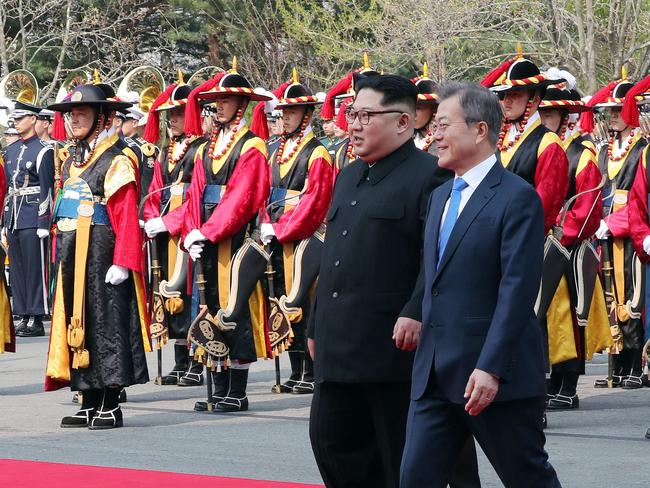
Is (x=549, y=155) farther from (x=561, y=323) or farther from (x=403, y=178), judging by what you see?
(x=403, y=178)

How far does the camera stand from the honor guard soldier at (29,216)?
14895mm

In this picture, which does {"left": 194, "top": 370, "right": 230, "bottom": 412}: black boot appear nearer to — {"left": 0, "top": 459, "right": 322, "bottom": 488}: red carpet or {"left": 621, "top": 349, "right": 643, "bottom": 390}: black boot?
{"left": 0, "top": 459, "right": 322, "bottom": 488}: red carpet

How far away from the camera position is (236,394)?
9656mm

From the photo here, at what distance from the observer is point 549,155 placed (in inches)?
343

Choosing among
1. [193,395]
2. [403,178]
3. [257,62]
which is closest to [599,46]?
[257,62]

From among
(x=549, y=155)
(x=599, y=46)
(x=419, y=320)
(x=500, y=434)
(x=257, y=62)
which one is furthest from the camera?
(x=257, y=62)

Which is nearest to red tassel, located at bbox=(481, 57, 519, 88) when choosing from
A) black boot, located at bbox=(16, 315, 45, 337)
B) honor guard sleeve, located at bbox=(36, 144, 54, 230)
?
honor guard sleeve, located at bbox=(36, 144, 54, 230)

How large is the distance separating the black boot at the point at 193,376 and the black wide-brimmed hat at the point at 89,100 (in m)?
2.98

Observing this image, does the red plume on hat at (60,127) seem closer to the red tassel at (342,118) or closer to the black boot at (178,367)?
the black boot at (178,367)

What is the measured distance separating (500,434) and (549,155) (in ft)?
13.5

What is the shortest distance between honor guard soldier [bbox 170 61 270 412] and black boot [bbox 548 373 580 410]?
2011 millimetres

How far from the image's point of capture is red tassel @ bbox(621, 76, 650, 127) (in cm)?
911

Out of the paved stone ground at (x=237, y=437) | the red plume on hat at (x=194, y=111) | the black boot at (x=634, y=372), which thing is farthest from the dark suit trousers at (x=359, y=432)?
the black boot at (x=634, y=372)

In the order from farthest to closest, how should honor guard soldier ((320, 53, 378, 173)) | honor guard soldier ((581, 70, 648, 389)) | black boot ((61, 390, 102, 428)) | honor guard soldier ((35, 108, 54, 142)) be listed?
1. honor guard soldier ((35, 108, 54, 142))
2. honor guard soldier ((320, 53, 378, 173))
3. honor guard soldier ((581, 70, 648, 389))
4. black boot ((61, 390, 102, 428))
